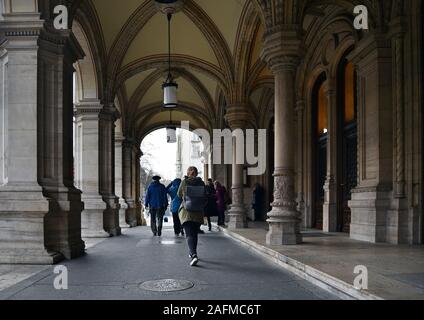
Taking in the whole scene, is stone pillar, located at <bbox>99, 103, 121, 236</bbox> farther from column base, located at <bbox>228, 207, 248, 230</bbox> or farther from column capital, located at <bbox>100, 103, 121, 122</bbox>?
column base, located at <bbox>228, 207, 248, 230</bbox>

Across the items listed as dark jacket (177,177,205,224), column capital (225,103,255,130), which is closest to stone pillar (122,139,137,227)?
column capital (225,103,255,130)

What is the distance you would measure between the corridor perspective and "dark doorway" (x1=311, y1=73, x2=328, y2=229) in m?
0.06

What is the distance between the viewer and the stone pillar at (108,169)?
13.1 m

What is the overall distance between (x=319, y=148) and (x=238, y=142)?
2.64 metres

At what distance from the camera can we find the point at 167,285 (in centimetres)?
521

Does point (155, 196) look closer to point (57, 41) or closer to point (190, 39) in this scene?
point (57, 41)

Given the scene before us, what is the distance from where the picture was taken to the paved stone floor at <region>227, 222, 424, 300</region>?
14.1 feet

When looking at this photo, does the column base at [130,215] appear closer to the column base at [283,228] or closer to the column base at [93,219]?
the column base at [93,219]

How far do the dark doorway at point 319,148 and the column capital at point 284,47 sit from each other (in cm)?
455

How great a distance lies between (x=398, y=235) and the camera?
27.9ft

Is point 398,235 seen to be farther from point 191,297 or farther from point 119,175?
point 119,175

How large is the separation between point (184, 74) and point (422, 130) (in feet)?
40.8

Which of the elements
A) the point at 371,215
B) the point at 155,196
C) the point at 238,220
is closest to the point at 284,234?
the point at 371,215

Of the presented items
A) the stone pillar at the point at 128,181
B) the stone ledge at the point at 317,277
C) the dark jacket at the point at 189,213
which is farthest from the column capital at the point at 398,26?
the stone pillar at the point at 128,181
